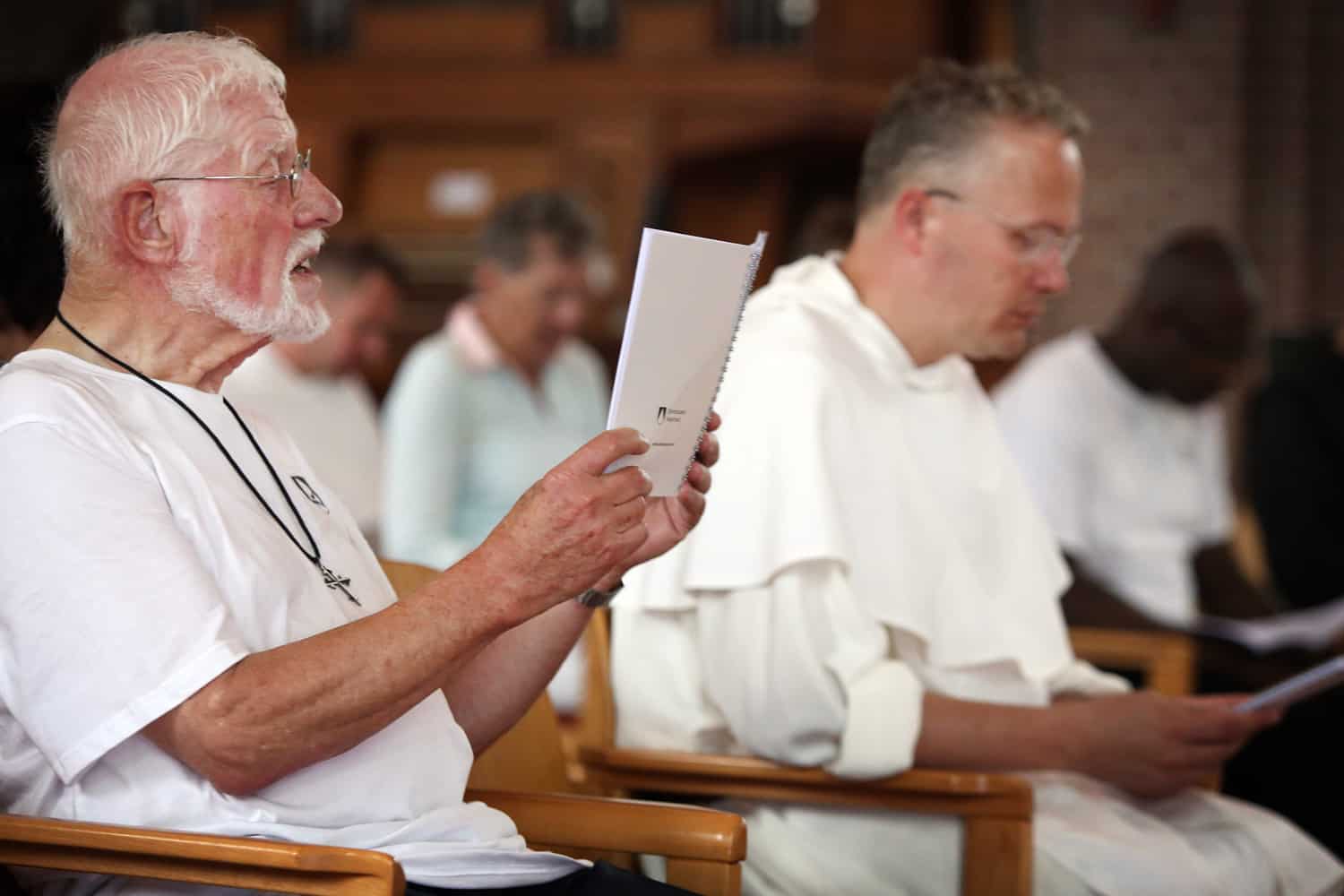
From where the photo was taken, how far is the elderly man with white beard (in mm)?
1723

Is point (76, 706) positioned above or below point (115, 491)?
below

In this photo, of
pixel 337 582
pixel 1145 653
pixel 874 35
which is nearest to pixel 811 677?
pixel 337 582

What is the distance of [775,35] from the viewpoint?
10328 mm

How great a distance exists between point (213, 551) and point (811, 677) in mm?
958

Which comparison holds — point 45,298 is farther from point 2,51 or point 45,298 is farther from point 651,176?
point 2,51

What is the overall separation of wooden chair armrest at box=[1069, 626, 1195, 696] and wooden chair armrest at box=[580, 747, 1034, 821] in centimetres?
166

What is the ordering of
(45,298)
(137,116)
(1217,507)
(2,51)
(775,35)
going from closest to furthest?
(137,116) < (45,298) < (1217,507) < (775,35) < (2,51)

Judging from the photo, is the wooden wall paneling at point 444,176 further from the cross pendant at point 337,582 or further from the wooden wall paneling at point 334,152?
the cross pendant at point 337,582

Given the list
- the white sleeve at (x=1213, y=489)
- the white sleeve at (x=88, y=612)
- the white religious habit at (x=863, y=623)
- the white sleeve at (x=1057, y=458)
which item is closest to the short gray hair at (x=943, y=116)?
the white religious habit at (x=863, y=623)

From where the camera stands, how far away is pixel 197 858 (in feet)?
5.65

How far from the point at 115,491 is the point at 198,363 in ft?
0.96

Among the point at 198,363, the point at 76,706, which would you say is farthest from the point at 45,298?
the point at 76,706

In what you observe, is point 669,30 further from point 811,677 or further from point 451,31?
point 811,677

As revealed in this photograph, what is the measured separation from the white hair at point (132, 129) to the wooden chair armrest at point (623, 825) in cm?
93
